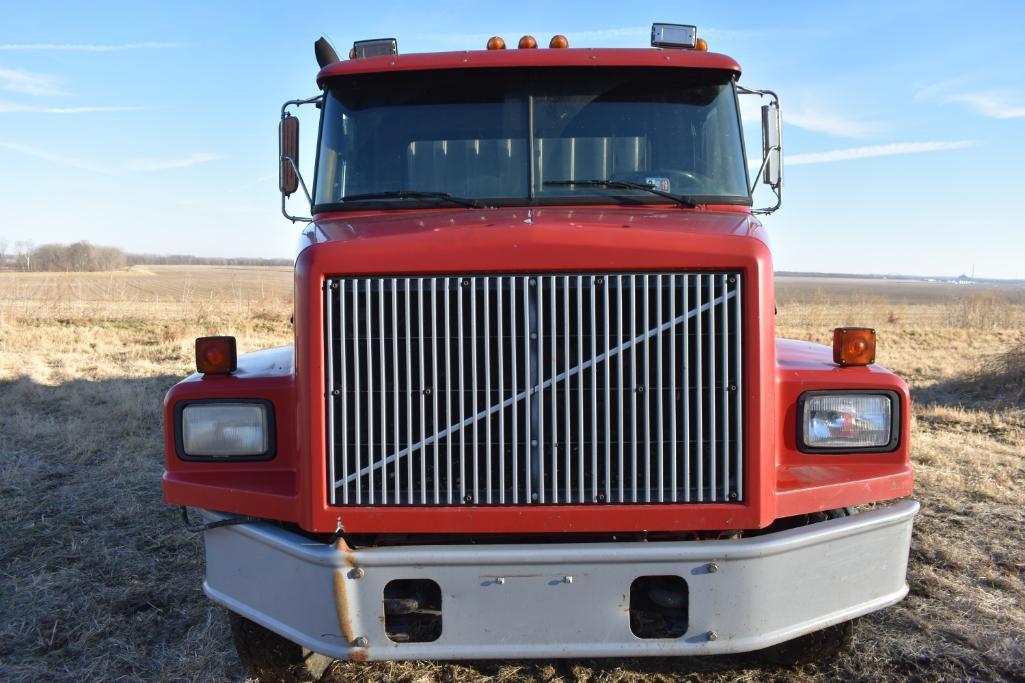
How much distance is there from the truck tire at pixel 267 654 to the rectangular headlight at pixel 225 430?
27.9 inches

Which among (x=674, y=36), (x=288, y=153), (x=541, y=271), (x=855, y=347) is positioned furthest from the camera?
(x=288, y=153)

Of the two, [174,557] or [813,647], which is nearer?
[813,647]

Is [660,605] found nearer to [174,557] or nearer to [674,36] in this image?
[674,36]

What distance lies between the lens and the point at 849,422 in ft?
9.73

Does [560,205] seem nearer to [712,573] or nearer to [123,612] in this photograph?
[712,573]

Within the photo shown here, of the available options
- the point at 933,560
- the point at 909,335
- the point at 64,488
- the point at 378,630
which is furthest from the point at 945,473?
the point at 909,335

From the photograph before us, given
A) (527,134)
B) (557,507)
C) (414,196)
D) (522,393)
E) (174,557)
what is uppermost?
(527,134)

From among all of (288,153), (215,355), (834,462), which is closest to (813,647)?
(834,462)

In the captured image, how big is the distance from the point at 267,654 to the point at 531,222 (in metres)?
2.00

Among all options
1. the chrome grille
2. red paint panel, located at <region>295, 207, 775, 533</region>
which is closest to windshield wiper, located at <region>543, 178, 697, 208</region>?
red paint panel, located at <region>295, 207, 775, 533</region>

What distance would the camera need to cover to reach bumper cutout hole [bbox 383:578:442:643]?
8.74 ft

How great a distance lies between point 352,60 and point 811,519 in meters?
2.74

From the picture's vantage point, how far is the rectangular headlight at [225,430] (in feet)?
9.67

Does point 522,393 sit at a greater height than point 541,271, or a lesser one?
lesser
